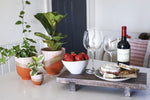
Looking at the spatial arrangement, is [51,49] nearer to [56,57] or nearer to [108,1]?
[56,57]

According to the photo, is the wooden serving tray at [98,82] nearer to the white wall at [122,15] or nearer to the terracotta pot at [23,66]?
the terracotta pot at [23,66]

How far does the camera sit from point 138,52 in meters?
2.18

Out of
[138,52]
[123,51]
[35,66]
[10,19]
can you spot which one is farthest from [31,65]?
[10,19]

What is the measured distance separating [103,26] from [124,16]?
493 mm

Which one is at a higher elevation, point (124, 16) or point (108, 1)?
point (108, 1)

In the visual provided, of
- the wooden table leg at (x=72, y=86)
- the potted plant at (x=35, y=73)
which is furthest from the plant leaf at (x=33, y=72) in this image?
the wooden table leg at (x=72, y=86)

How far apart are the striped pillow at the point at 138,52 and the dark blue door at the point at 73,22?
90.8 inches

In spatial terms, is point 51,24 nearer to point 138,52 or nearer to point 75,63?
point 75,63

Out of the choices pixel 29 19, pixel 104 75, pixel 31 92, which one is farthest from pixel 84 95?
pixel 29 19

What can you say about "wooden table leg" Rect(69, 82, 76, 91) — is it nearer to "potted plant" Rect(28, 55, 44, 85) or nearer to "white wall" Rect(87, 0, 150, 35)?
"potted plant" Rect(28, 55, 44, 85)

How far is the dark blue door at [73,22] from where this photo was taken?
4.36m

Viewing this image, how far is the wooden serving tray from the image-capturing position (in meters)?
1.08

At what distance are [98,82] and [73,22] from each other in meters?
3.37

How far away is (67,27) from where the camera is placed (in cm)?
440
